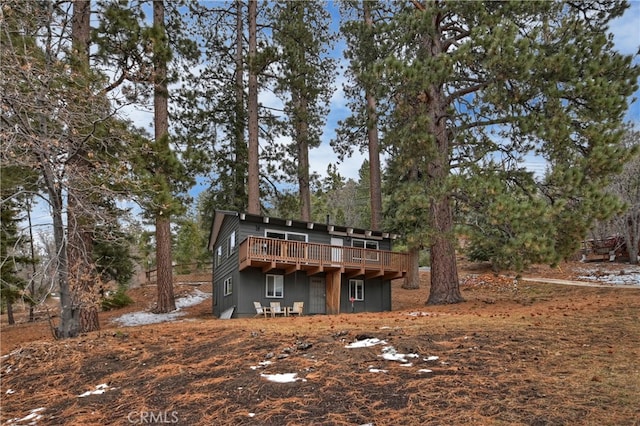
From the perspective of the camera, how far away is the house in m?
16.0

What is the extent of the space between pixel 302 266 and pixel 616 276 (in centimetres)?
1475

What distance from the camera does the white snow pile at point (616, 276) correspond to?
1791cm

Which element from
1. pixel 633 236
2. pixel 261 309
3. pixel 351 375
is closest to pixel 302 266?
pixel 261 309

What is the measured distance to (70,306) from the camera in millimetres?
8766

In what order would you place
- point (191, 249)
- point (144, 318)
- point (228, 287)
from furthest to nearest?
point (191, 249) < point (228, 287) < point (144, 318)

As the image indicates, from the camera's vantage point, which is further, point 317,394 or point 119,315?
point 119,315

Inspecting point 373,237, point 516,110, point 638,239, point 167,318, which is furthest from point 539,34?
point 638,239

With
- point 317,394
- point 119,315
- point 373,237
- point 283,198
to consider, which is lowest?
point 119,315

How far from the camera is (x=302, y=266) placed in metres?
16.4

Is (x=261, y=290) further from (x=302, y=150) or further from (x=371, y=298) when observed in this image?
(x=302, y=150)

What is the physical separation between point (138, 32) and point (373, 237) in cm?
1260

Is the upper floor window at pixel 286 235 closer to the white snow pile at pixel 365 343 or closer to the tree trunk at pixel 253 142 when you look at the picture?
the tree trunk at pixel 253 142

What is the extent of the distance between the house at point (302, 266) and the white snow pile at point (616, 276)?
29.8ft

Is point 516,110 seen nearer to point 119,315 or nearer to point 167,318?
point 167,318
